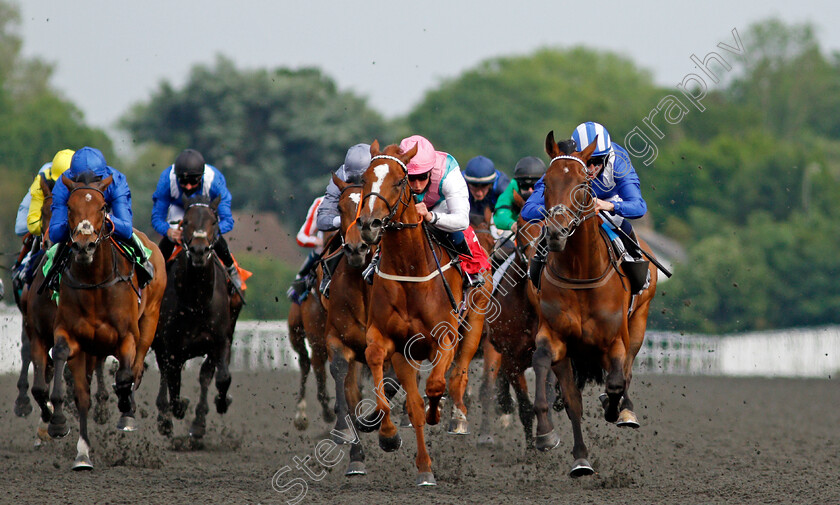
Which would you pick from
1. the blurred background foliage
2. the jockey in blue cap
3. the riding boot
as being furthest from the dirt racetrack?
the blurred background foliage

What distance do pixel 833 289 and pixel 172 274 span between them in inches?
1183

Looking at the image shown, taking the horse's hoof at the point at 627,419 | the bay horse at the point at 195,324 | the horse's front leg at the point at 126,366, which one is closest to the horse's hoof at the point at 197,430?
the bay horse at the point at 195,324

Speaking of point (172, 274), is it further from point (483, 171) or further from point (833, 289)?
point (833, 289)

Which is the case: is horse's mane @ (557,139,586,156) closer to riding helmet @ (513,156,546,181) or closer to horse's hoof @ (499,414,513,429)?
riding helmet @ (513,156,546,181)

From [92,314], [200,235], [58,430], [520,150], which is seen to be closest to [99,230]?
[92,314]

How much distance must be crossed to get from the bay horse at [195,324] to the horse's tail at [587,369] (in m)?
3.21

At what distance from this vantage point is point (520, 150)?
65.9 m

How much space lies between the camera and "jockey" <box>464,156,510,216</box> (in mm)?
11477

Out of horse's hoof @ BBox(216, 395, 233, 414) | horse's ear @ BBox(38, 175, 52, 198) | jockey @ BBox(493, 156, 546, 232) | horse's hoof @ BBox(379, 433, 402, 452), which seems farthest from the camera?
horse's hoof @ BBox(216, 395, 233, 414)

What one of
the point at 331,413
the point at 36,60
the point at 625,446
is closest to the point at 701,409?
the point at 625,446

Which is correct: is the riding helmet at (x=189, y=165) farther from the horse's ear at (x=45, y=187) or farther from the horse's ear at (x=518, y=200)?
the horse's ear at (x=518, y=200)

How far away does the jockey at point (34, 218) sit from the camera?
32.7ft

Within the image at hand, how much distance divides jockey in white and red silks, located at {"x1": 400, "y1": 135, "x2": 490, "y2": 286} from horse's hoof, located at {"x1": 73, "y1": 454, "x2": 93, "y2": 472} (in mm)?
3107

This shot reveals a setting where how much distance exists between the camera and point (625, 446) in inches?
446
